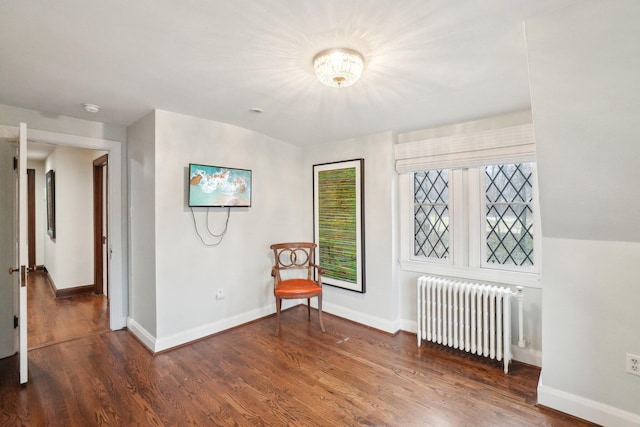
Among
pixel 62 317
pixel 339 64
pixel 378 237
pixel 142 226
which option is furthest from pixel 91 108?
pixel 378 237

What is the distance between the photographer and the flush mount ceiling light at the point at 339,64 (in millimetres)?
1685

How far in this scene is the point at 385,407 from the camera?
6.70 feet

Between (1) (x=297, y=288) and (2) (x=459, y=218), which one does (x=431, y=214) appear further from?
(1) (x=297, y=288)

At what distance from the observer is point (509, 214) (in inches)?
109

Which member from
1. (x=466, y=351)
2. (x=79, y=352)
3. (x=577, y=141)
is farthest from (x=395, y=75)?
(x=79, y=352)

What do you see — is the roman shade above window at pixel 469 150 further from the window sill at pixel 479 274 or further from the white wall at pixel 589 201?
the window sill at pixel 479 274

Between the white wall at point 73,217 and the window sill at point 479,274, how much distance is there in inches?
192

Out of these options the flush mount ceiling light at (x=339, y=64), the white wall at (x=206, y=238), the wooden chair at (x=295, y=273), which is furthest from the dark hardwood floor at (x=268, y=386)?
the flush mount ceiling light at (x=339, y=64)

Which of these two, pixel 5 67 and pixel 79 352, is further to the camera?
pixel 79 352

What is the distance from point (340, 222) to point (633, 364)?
269 cm

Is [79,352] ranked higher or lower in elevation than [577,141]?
lower

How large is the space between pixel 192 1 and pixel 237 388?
248 centimetres

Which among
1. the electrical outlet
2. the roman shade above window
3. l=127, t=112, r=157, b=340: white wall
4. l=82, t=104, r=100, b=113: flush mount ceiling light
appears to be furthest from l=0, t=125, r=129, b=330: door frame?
the electrical outlet

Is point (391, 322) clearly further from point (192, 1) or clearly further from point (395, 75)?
point (192, 1)
